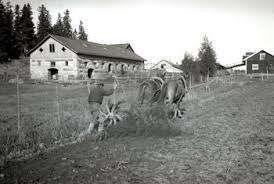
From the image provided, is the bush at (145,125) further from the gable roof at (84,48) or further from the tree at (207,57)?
the tree at (207,57)

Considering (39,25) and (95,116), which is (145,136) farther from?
(39,25)

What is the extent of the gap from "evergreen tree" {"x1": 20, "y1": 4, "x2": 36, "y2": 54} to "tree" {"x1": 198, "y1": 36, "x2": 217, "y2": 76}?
4186 centimetres

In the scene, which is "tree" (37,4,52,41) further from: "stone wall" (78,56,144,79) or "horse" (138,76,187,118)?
"horse" (138,76,187,118)

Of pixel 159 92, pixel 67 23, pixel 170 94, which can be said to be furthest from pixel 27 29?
pixel 170 94

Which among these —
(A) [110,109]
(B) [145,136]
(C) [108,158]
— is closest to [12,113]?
(A) [110,109]

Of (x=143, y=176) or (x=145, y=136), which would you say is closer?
(x=143, y=176)

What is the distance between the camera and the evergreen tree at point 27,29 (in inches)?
2718

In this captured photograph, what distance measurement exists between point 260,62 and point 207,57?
22138 millimetres

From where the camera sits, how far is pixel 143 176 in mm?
6117

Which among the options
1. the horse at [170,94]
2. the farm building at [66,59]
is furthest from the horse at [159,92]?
the farm building at [66,59]

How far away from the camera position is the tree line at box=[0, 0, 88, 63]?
60688 millimetres

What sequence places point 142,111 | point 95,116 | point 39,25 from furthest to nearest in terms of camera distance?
point 39,25, point 142,111, point 95,116

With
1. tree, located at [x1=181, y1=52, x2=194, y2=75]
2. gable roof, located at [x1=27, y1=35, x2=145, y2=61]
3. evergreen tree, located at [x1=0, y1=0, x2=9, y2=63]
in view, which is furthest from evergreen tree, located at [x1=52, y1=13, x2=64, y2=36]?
tree, located at [x1=181, y1=52, x2=194, y2=75]

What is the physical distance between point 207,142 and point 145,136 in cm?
201
